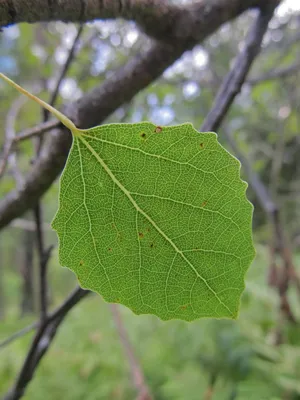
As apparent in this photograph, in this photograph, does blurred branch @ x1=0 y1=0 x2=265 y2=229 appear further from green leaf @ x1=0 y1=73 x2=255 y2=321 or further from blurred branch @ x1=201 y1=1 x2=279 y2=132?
green leaf @ x1=0 y1=73 x2=255 y2=321

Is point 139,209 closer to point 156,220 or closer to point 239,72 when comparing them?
point 156,220

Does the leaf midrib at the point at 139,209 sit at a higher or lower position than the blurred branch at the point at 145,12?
lower

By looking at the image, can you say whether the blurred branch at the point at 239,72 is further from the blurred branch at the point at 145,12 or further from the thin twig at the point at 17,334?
the thin twig at the point at 17,334

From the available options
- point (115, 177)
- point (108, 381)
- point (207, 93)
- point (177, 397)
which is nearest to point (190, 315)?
point (115, 177)

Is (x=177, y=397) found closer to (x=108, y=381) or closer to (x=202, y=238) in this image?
(x=108, y=381)

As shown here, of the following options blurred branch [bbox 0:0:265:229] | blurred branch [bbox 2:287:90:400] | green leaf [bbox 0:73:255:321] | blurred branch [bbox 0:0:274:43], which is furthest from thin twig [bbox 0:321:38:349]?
blurred branch [bbox 0:0:274:43]

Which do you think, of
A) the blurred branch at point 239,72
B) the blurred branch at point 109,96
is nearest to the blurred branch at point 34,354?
the blurred branch at point 109,96

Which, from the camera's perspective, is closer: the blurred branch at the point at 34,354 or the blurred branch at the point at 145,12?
the blurred branch at the point at 145,12

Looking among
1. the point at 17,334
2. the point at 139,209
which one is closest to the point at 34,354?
the point at 17,334
